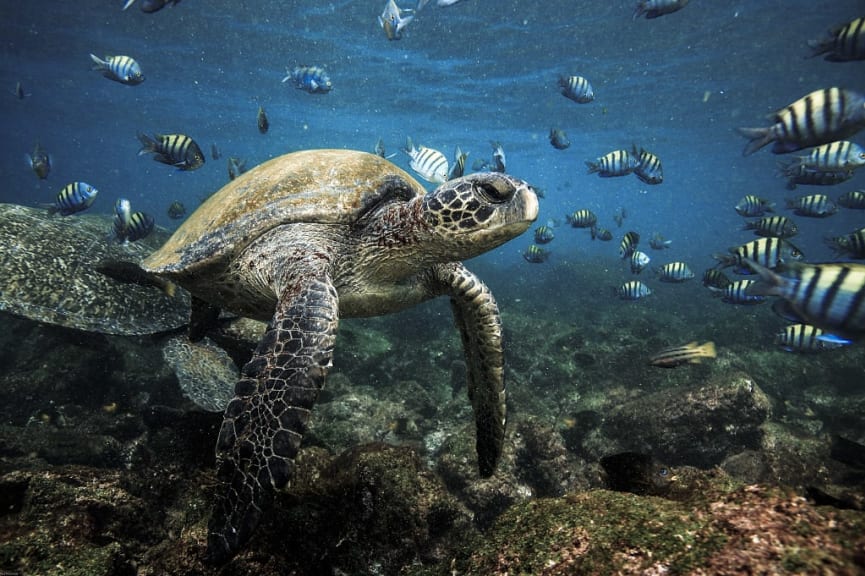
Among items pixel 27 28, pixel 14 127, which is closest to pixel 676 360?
pixel 27 28

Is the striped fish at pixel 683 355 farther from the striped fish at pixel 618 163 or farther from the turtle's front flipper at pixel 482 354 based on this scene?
the striped fish at pixel 618 163

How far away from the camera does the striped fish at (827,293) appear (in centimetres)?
237

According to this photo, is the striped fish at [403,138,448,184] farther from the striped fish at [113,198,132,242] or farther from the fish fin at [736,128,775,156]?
the striped fish at [113,198,132,242]

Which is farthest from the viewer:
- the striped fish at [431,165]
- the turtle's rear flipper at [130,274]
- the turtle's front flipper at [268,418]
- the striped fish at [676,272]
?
the striped fish at [676,272]

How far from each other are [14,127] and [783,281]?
73.2 metres

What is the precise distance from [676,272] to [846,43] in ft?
14.8

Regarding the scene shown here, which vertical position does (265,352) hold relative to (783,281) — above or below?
below

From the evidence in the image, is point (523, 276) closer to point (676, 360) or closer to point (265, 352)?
point (676, 360)

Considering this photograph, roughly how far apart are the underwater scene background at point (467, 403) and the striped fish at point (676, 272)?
4.61ft

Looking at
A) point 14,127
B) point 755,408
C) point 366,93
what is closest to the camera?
point 755,408

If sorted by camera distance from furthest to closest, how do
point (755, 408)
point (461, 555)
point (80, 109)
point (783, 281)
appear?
1. point (80, 109)
2. point (755, 408)
3. point (783, 281)
4. point (461, 555)

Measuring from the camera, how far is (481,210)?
279 cm

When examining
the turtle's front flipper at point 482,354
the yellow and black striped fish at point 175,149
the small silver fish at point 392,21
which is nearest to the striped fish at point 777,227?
the turtle's front flipper at point 482,354

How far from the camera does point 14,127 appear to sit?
48594 millimetres
